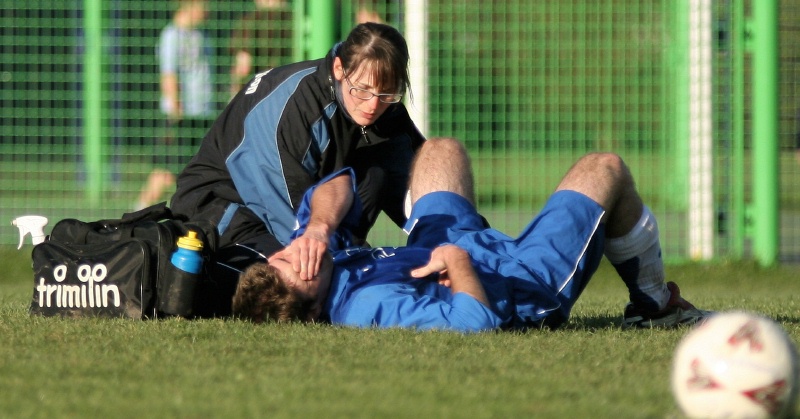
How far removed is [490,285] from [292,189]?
1124 mm

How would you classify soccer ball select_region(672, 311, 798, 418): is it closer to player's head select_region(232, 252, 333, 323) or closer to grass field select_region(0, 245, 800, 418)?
→ grass field select_region(0, 245, 800, 418)

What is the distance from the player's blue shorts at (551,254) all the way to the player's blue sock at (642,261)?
0.16m

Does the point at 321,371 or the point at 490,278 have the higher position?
the point at 490,278

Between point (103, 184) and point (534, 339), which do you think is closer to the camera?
point (534, 339)

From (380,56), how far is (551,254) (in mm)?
1214

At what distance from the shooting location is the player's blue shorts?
4.80 metres

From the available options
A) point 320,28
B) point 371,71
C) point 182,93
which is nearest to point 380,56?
point 371,71

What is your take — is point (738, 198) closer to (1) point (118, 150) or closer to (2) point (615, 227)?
(2) point (615, 227)

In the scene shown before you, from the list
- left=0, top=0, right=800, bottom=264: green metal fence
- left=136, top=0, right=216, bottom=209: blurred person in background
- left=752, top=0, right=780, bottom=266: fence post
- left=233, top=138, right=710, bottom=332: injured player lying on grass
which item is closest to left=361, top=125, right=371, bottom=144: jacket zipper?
left=233, top=138, right=710, bottom=332: injured player lying on grass

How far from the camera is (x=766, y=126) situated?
28.4 feet

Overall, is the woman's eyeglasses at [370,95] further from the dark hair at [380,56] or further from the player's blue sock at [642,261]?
the player's blue sock at [642,261]

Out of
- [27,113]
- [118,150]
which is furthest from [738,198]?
[27,113]

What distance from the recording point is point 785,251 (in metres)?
9.40

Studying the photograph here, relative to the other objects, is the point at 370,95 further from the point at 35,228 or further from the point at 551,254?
the point at 35,228
